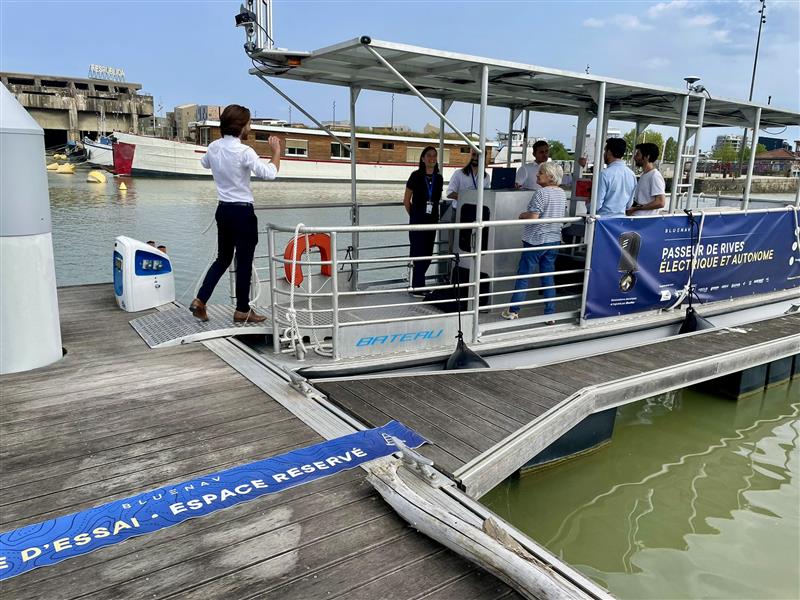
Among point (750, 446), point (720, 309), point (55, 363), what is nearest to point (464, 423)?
point (55, 363)

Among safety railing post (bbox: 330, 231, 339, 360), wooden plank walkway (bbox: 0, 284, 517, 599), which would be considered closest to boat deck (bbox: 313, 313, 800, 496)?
wooden plank walkway (bbox: 0, 284, 517, 599)

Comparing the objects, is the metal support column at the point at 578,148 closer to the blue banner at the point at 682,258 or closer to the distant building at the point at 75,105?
the blue banner at the point at 682,258

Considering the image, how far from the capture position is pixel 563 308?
6594 millimetres

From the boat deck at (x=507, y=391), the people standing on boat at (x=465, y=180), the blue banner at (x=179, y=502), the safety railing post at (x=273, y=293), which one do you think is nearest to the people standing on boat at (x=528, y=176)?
the people standing on boat at (x=465, y=180)

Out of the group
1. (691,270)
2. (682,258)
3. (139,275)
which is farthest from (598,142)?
(139,275)

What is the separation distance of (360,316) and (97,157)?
41860mm

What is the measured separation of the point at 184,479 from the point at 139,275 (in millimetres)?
3751

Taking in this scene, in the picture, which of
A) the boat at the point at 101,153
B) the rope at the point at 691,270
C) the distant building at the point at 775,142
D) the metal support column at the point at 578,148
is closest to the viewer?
the rope at the point at 691,270

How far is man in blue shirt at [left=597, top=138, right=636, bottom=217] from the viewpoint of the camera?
228 inches

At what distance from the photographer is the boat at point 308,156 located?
33.9 m

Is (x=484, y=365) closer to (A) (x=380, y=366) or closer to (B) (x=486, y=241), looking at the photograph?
(A) (x=380, y=366)

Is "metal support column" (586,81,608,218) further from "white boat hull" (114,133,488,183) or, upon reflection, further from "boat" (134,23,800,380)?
"white boat hull" (114,133,488,183)

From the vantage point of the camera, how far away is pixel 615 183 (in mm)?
5809

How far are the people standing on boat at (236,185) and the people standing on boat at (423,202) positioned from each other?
6.24 ft
